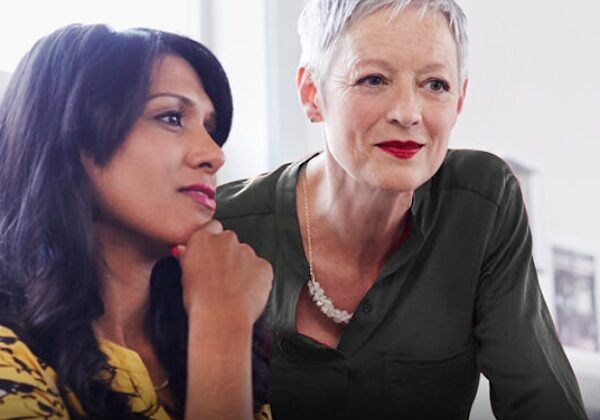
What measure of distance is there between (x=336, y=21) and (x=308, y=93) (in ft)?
0.27

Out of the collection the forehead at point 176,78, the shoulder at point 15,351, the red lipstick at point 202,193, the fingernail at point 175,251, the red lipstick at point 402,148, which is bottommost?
the shoulder at point 15,351

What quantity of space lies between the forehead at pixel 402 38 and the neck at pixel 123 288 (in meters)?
0.32

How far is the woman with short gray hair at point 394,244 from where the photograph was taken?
88 cm

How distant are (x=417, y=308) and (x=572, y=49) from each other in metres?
0.79

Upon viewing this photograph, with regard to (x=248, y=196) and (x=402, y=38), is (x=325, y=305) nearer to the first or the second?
(x=248, y=196)

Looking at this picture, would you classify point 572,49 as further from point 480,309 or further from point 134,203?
point 134,203

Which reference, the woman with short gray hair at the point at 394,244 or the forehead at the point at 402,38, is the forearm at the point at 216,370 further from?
the forehead at the point at 402,38

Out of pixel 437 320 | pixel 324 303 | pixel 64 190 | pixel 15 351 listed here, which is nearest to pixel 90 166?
pixel 64 190

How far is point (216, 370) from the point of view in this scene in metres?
0.73

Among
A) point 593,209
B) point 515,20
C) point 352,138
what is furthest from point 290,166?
point 593,209

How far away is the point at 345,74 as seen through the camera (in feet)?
2.96

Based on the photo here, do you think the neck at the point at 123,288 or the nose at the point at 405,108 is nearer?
the neck at the point at 123,288

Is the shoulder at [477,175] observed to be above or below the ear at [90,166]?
below

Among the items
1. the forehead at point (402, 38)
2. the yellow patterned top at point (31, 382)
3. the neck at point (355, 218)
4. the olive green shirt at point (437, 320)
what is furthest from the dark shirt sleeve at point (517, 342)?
the yellow patterned top at point (31, 382)
